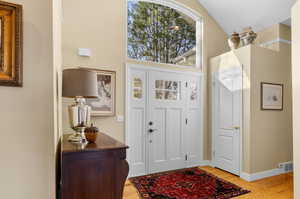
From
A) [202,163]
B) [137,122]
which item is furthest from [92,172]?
[202,163]

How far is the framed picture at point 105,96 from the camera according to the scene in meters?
3.11

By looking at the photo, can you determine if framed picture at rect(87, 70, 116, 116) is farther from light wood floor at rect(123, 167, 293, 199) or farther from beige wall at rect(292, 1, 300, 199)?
beige wall at rect(292, 1, 300, 199)

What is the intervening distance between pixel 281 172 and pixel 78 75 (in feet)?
14.0

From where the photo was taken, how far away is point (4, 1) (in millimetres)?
1074

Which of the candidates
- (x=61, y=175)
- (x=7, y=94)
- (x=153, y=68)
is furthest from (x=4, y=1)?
(x=153, y=68)

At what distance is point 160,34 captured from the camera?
399 centimetres

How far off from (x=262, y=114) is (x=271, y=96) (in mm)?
440

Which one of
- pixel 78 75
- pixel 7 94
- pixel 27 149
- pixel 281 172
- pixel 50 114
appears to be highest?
pixel 78 75

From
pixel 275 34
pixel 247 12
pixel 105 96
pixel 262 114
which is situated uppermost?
pixel 247 12

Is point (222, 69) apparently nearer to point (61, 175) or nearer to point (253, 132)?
point (253, 132)

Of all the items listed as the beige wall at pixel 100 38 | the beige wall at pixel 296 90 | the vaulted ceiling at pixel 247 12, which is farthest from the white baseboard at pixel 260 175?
the vaulted ceiling at pixel 247 12

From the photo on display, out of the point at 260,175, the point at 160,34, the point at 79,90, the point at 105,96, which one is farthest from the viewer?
the point at 160,34

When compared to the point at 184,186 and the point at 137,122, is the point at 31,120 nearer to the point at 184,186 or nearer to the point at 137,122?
the point at 137,122

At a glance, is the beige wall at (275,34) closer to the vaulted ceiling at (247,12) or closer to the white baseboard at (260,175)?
the vaulted ceiling at (247,12)
